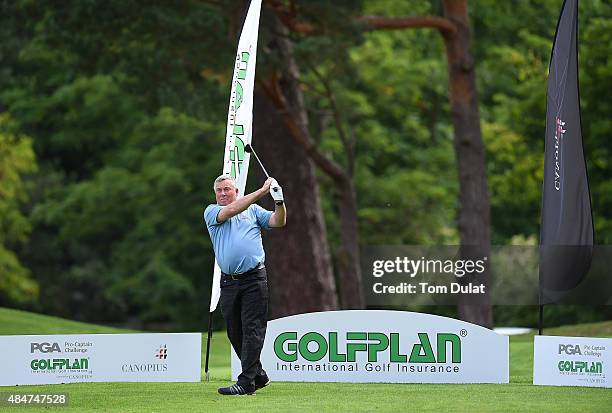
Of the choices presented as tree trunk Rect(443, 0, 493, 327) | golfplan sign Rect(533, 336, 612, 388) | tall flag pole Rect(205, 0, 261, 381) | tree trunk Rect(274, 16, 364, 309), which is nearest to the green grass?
golfplan sign Rect(533, 336, 612, 388)

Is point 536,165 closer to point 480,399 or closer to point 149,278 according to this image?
point 149,278

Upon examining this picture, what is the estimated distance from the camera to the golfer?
10289 millimetres

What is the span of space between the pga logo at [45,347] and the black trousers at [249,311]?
6.63ft

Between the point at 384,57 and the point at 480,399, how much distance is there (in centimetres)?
2837

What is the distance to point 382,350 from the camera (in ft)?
38.4

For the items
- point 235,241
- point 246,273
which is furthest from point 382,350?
point 235,241

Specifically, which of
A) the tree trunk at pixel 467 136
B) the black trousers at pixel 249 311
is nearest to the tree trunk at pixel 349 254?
the tree trunk at pixel 467 136

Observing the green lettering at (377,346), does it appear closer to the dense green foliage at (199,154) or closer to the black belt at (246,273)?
the black belt at (246,273)

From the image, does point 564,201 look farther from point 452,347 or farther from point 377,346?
point 377,346

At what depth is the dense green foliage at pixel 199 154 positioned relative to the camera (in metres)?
31.7

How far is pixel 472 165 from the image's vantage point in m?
24.6

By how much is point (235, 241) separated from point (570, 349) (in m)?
3.23

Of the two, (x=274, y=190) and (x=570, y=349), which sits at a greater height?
(x=274, y=190)

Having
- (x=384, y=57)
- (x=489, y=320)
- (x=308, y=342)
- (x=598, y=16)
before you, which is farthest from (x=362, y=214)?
(x=308, y=342)
